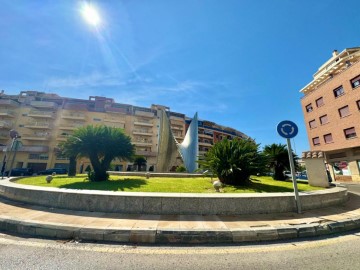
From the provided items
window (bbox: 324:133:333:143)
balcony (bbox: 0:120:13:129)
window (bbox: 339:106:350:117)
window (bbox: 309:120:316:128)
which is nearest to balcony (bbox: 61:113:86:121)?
balcony (bbox: 0:120:13:129)

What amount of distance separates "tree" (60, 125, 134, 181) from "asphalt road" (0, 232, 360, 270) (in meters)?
6.99

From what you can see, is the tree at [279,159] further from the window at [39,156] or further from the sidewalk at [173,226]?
the window at [39,156]

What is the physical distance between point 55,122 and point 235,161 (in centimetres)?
5239

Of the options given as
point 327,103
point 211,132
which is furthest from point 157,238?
point 211,132

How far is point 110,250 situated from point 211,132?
61.4m

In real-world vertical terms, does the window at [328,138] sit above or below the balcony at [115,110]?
below

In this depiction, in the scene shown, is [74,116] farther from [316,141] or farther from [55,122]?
[316,141]

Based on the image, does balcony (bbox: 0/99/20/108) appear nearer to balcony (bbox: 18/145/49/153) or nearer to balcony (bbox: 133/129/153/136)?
balcony (bbox: 18/145/49/153)

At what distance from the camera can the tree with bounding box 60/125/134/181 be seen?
1045 centimetres

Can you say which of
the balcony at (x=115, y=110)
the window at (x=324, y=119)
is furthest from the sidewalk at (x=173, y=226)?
the balcony at (x=115, y=110)

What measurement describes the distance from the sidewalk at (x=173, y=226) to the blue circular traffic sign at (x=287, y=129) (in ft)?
8.22

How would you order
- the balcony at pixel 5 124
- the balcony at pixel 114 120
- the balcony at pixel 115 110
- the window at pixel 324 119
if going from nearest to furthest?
the window at pixel 324 119, the balcony at pixel 5 124, the balcony at pixel 114 120, the balcony at pixel 115 110

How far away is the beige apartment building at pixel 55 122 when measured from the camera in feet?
139

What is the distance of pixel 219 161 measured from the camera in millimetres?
8648
